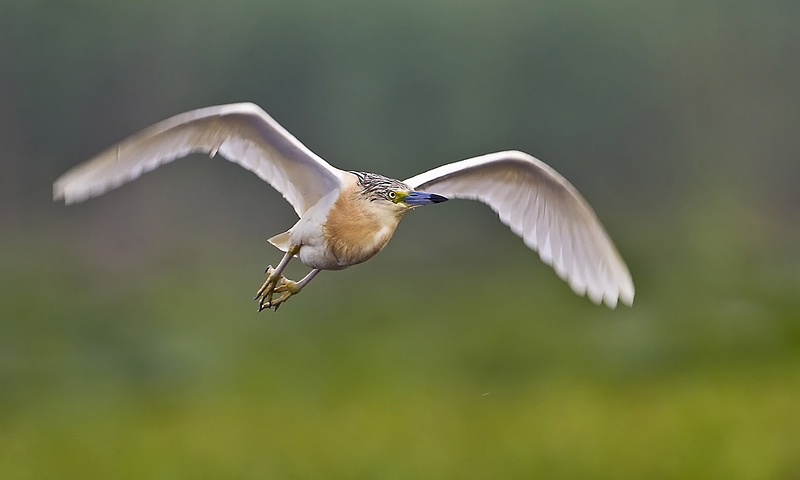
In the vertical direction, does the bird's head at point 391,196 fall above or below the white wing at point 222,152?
below

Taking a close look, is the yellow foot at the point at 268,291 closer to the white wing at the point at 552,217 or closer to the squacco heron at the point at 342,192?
the squacco heron at the point at 342,192

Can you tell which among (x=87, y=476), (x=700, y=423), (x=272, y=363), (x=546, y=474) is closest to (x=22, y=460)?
(x=87, y=476)

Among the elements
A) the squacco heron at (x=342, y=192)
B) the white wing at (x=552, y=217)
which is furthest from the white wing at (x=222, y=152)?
the white wing at (x=552, y=217)

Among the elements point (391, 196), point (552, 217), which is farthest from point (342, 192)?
point (552, 217)

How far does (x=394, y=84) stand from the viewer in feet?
6.68

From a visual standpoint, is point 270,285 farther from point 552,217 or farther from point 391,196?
point 552,217

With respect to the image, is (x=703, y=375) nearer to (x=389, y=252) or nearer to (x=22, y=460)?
(x=389, y=252)

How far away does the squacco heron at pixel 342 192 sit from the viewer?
2.67ft

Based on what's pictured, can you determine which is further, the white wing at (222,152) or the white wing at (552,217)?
the white wing at (552,217)

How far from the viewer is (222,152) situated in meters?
0.92

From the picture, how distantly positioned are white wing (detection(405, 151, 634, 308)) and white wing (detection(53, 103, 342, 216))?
5.6 inches

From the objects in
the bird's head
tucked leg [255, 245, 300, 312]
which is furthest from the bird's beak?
tucked leg [255, 245, 300, 312]

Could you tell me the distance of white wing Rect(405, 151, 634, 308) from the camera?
3.22 feet

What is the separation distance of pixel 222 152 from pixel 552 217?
39cm
